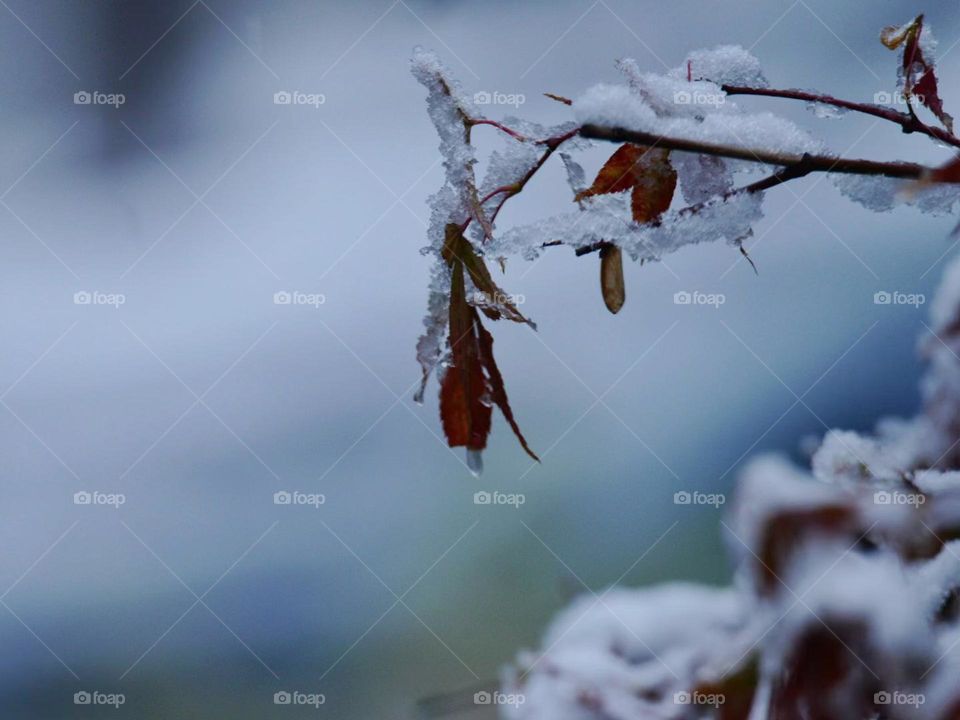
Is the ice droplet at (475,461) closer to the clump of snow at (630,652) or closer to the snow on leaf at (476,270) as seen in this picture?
the snow on leaf at (476,270)

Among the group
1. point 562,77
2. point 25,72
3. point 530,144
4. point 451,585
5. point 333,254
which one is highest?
point 25,72

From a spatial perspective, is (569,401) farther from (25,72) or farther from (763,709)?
(25,72)

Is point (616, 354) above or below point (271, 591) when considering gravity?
above

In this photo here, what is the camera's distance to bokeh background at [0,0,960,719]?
2.68ft

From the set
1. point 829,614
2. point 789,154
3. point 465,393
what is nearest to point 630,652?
point 829,614

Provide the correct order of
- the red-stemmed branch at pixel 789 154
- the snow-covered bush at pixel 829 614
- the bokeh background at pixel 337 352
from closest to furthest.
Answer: the red-stemmed branch at pixel 789 154 < the snow-covered bush at pixel 829 614 < the bokeh background at pixel 337 352

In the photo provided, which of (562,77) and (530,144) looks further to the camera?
(562,77)

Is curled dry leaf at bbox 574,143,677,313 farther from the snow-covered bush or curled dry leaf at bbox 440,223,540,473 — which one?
the snow-covered bush

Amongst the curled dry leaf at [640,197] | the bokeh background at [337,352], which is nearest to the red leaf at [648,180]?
the curled dry leaf at [640,197]

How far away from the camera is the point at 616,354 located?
32.7 inches

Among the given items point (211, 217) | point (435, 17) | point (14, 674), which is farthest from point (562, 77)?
point (14, 674)

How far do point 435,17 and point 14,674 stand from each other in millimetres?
881

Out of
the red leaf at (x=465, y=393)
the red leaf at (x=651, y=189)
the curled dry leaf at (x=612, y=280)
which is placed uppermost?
the red leaf at (x=651, y=189)

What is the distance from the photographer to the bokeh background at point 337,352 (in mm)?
816
